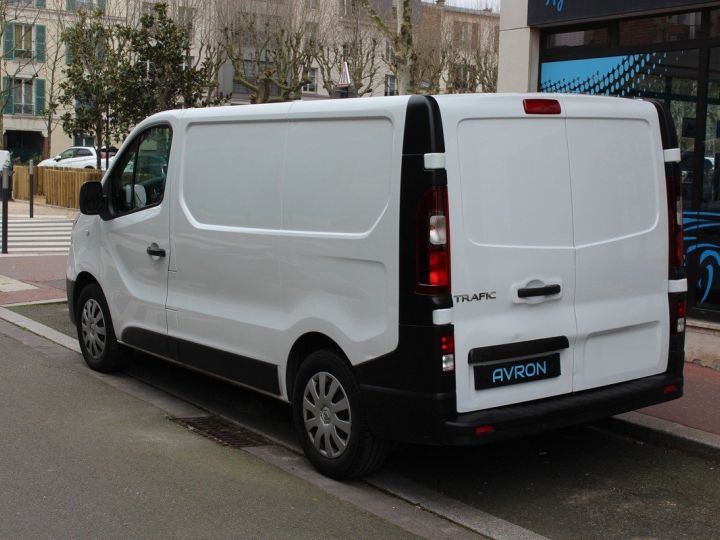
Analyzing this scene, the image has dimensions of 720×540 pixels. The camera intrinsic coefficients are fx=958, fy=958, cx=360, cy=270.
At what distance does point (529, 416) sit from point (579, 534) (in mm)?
587

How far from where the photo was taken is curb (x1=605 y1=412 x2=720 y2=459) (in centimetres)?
557

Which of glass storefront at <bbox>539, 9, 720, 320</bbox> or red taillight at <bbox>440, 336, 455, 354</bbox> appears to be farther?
glass storefront at <bbox>539, 9, 720, 320</bbox>

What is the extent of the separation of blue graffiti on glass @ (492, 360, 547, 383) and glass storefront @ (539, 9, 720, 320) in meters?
3.83

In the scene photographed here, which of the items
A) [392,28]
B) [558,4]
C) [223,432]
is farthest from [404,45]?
[392,28]

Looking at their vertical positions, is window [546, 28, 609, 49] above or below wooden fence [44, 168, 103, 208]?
above

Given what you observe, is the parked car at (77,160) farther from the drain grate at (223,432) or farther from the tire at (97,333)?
the drain grate at (223,432)

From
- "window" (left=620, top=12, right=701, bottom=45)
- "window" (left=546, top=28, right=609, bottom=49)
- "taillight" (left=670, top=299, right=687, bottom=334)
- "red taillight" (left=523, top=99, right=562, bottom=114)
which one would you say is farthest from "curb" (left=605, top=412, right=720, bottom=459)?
"window" (left=546, top=28, right=609, bottom=49)

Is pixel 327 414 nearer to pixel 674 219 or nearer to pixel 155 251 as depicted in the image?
pixel 155 251

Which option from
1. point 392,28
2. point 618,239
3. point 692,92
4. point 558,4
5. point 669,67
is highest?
point 392,28

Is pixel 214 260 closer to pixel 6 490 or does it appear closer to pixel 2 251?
pixel 6 490

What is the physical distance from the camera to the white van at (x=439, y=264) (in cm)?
448

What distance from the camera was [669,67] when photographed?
833 cm

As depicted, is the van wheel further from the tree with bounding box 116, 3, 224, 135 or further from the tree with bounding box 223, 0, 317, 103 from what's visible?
the tree with bounding box 223, 0, 317, 103

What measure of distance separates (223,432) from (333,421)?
4.29ft
